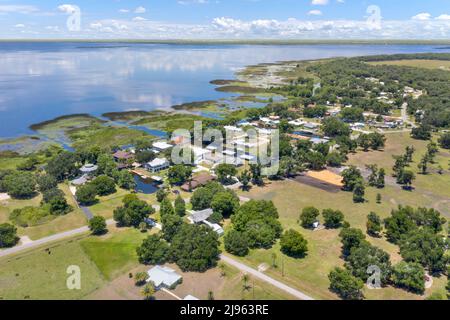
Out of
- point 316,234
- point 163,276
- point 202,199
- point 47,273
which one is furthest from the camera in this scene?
point 202,199

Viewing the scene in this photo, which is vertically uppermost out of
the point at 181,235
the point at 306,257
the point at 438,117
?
the point at 438,117

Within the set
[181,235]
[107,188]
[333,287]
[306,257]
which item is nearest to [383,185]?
[306,257]

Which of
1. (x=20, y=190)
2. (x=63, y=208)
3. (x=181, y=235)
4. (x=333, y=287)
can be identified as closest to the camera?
(x=333, y=287)

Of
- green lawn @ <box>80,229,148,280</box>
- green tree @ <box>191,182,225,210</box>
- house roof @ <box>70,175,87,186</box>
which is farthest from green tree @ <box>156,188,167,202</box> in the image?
house roof @ <box>70,175,87,186</box>

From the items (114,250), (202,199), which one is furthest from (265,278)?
(114,250)

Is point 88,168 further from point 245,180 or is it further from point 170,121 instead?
point 170,121
